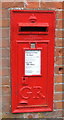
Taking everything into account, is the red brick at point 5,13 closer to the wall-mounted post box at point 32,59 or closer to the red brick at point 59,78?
the wall-mounted post box at point 32,59

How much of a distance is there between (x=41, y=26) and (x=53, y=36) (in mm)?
224

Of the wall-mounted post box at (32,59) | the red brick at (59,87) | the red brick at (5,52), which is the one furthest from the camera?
the red brick at (59,87)

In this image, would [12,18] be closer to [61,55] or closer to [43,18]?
[43,18]

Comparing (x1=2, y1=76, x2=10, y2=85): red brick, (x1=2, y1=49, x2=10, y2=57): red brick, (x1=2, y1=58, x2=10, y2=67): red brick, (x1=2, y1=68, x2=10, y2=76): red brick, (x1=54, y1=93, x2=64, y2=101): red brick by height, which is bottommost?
(x1=54, y1=93, x2=64, y2=101): red brick

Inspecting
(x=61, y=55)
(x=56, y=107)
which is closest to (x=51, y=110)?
(x=56, y=107)

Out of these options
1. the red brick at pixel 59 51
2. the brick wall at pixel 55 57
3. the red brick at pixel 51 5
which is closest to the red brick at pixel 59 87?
the brick wall at pixel 55 57

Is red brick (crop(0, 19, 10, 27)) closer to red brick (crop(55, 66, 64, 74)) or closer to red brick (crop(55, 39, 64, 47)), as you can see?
red brick (crop(55, 39, 64, 47))

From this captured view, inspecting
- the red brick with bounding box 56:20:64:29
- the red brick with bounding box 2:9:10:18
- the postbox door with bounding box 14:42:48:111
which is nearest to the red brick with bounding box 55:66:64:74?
the postbox door with bounding box 14:42:48:111

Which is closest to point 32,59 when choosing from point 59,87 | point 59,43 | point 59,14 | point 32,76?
point 32,76

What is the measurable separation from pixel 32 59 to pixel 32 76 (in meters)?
0.23

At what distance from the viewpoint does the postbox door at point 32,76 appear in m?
2.65

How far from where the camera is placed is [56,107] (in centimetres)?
287

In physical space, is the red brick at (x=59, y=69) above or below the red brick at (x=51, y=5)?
below

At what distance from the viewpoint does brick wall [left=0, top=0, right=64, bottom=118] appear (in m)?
2.67
